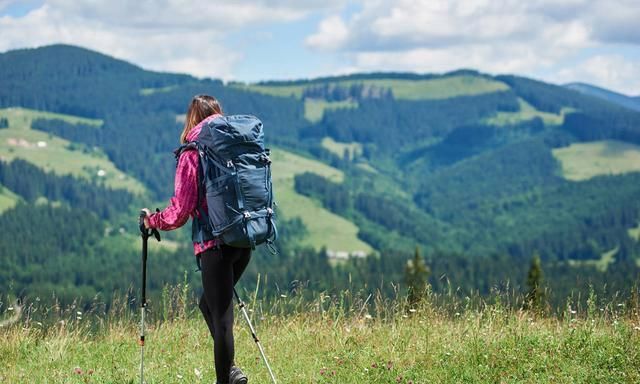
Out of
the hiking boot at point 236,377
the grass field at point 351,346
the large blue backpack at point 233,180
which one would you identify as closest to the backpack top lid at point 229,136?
the large blue backpack at point 233,180

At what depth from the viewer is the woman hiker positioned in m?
7.38

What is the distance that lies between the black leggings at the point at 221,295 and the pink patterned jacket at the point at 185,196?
14cm

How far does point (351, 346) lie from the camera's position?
9508mm

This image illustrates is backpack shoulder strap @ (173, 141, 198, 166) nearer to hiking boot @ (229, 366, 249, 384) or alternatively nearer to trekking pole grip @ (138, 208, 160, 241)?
trekking pole grip @ (138, 208, 160, 241)

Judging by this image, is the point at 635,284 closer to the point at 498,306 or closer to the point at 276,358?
the point at 498,306

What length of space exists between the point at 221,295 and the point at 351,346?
251 cm

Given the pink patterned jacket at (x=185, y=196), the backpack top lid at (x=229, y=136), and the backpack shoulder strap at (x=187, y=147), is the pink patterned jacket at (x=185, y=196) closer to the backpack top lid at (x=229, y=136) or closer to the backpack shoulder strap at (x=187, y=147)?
the backpack shoulder strap at (x=187, y=147)

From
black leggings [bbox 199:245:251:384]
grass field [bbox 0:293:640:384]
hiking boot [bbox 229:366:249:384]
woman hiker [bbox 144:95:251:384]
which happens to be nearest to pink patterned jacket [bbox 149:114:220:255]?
woman hiker [bbox 144:95:251:384]

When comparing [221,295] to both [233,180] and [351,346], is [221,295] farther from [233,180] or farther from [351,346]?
[351,346]

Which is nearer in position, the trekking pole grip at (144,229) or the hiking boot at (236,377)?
Answer: the hiking boot at (236,377)

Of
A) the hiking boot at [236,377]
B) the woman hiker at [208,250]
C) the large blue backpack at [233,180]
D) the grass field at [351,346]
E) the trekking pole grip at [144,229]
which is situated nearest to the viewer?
the large blue backpack at [233,180]

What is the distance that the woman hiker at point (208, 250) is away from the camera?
738 centimetres

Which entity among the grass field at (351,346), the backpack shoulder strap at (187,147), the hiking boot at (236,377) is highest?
the backpack shoulder strap at (187,147)

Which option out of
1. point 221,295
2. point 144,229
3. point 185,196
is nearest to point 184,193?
point 185,196
